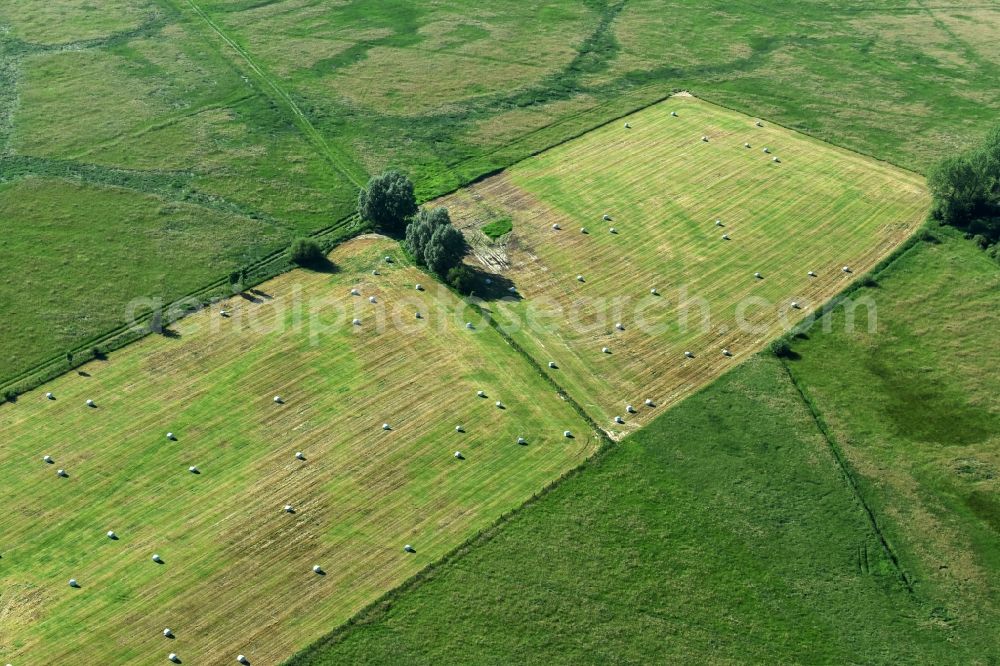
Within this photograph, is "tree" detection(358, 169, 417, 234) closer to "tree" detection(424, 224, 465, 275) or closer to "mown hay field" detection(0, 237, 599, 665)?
"tree" detection(424, 224, 465, 275)

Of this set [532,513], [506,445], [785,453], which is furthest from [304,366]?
[785,453]

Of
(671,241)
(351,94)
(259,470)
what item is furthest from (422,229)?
(351,94)

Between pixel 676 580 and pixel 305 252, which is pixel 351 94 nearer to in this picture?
pixel 305 252

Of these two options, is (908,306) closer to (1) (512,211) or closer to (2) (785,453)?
(2) (785,453)

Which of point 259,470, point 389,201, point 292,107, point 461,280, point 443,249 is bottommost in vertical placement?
point 259,470

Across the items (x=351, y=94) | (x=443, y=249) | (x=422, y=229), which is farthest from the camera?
(x=351, y=94)

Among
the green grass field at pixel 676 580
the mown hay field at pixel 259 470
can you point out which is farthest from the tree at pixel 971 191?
the mown hay field at pixel 259 470
